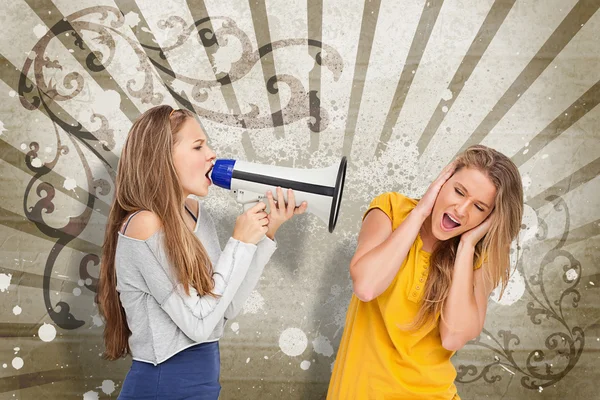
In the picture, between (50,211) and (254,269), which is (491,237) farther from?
(50,211)

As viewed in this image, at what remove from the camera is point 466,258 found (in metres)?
1.52

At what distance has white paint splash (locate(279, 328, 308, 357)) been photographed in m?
2.09

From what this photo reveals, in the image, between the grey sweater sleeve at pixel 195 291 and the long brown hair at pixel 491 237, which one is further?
the long brown hair at pixel 491 237

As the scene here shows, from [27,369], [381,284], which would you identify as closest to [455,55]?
[381,284]

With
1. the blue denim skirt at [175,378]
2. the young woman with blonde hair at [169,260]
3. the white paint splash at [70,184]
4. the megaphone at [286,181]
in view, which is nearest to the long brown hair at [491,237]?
the megaphone at [286,181]

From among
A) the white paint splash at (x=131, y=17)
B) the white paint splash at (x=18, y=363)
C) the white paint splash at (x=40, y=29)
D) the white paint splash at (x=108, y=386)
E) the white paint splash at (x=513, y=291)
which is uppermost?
the white paint splash at (x=131, y=17)

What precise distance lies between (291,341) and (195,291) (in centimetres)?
78

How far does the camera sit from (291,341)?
82.3 inches

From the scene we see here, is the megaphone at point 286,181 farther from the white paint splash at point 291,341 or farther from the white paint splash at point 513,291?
the white paint splash at point 513,291

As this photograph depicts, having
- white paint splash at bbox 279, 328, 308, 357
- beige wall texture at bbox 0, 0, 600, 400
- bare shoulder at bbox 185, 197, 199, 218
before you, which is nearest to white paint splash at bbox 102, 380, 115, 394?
beige wall texture at bbox 0, 0, 600, 400

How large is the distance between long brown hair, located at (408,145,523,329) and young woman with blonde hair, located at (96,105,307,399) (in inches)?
17.4

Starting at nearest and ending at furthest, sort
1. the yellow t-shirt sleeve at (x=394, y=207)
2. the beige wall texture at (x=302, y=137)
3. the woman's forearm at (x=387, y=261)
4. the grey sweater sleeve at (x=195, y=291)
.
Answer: the grey sweater sleeve at (x=195, y=291) → the woman's forearm at (x=387, y=261) → the yellow t-shirt sleeve at (x=394, y=207) → the beige wall texture at (x=302, y=137)

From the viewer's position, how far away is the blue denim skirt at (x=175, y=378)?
4.65 feet

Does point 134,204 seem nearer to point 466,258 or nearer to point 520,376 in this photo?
point 466,258
